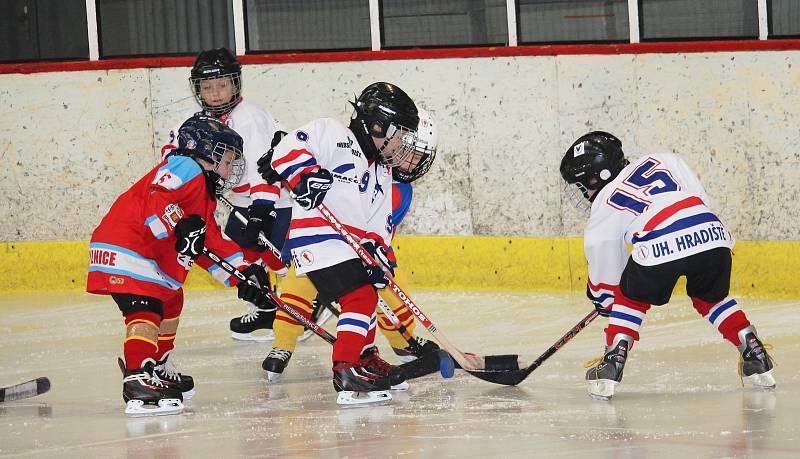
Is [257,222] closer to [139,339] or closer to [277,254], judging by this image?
[277,254]

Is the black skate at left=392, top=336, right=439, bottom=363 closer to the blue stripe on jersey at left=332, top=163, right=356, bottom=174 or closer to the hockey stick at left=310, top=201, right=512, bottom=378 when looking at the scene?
the hockey stick at left=310, top=201, right=512, bottom=378

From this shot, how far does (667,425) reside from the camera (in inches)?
141

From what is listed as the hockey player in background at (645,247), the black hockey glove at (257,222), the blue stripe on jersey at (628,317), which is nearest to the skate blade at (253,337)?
the black hockey glove at (257,222)

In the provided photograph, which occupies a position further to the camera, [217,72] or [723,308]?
[217,72]

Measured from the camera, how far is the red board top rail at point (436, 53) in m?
5.93

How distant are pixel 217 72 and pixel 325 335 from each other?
1241 millimetres

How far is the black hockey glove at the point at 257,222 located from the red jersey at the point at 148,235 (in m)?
0.70

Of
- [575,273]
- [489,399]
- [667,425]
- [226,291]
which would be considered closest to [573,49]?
[575,273]

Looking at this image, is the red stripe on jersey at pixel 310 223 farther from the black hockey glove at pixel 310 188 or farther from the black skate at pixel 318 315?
the black skate at pixel 318 315

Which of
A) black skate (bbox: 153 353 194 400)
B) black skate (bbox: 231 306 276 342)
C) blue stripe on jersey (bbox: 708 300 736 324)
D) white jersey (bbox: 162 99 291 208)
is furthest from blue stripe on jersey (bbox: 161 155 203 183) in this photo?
blue stripe on jersey (bbox: 708 300 736 324)

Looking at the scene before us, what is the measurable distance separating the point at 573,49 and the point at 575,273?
1023 millimetres

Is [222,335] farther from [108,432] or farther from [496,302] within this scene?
[108,432]

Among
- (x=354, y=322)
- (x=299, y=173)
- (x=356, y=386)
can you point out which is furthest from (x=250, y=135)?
(x=356, y=386)

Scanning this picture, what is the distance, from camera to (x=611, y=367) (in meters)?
3.96
